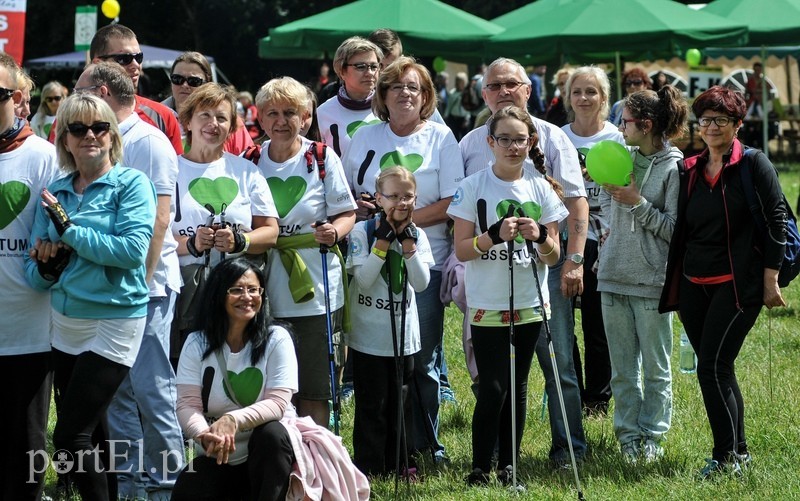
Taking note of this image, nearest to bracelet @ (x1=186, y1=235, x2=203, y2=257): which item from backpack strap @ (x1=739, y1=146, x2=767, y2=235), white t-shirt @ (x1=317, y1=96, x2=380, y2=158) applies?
white t-shirt @ (x1=317, y1=96, x2=380, y2=158)

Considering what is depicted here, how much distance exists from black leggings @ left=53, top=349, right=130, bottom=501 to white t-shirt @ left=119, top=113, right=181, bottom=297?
596 millimetres

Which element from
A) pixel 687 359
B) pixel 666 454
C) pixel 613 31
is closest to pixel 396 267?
pixel 666 454

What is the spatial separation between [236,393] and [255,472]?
38 centimetres

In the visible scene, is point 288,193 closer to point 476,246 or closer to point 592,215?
point 476,246

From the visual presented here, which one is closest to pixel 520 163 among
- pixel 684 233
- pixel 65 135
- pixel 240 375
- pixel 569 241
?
pixel 569 241

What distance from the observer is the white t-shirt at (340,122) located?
661cm

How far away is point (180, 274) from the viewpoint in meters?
5.51

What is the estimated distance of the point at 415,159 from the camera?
601 cm

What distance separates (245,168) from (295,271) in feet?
1.89

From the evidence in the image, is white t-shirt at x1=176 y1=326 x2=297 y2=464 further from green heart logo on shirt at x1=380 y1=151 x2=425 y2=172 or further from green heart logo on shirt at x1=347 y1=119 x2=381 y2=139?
green heart logo on shirt at x1=347 y1=119 x2=381 y2=139

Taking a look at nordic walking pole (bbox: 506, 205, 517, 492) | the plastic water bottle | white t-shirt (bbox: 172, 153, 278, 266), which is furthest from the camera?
the plastic water bottle

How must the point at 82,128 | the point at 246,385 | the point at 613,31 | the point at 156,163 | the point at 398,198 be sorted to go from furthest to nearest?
1. the point at 613,31
2. the point at 398,198
3. the point at 156,163
4. the point at 246,385
5. the point at 82,128

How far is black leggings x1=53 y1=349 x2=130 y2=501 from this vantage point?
15.0ft

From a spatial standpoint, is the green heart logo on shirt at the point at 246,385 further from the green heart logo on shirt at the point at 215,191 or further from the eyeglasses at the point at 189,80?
the eyeglasses at the point at 189,80
